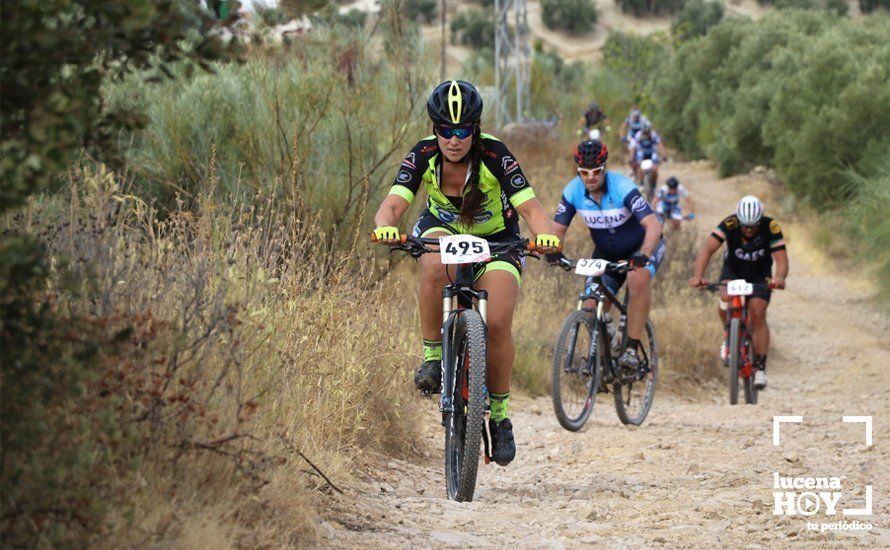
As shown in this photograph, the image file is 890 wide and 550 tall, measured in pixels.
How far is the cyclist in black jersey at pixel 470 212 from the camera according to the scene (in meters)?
5.95

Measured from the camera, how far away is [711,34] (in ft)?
125

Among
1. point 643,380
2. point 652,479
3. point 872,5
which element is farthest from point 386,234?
point 872,5

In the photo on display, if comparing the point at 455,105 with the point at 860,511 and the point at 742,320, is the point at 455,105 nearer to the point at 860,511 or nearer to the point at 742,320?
the point at 860,511

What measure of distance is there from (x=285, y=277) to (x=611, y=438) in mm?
3391

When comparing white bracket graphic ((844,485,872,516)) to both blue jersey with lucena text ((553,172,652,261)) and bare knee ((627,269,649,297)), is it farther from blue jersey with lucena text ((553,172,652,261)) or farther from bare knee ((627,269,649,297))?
blue jersey with lucena text ((553,172,652,261))

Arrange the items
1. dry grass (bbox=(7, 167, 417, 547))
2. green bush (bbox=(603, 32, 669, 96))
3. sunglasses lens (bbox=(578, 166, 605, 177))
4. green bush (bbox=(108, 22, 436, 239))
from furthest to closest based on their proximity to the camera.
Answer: green bush (bbox=(603, 32, 669, 96))
green bush (bbox=(108, 22, 436, 239))
sunglasses lens (bbox=(578, 166, 605, 177))
dry grass (bbox=(7, 167, 417, 547))

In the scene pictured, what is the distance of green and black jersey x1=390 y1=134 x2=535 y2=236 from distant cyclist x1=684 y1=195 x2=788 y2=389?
490cm

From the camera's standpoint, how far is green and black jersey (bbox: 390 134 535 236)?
616 centimetres

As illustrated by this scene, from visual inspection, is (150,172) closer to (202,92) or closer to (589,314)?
(202,92)

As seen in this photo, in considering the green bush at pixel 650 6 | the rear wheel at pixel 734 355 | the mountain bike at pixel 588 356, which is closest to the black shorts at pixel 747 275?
the rear wheel at pixel 734 355

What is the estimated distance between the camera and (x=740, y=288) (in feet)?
35.7

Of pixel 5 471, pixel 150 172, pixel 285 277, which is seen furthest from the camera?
pixel 150 172

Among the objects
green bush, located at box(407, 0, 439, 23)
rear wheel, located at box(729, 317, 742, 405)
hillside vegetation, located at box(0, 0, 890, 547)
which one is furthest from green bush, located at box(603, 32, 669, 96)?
rear wheel, located at box(729, 317, 742, 405)

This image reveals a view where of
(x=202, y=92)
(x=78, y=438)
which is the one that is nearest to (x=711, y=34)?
(x=202, y=92)
